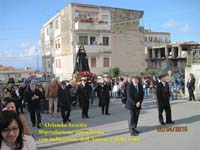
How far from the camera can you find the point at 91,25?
4106cm

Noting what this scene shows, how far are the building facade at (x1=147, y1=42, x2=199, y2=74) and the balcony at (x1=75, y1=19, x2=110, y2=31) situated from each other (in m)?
15.0

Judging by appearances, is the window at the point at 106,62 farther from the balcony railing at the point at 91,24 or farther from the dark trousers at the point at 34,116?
the dark trousers at the point at 34,116

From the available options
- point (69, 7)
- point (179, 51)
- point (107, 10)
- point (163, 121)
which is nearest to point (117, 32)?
point (107, 10)

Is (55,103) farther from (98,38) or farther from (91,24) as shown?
(98,38)

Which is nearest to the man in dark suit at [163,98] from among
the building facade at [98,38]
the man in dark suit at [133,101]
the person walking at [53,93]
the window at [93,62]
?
the man in dark suit at [133,101]

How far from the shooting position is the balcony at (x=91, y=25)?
39906 mm

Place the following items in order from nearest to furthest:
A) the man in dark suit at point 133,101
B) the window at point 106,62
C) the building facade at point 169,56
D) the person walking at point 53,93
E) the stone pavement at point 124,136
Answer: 1. the stone pavement at point 124,136
2. the man in dark suit at point 133,101
3. the person walking at point 53,93
4. the window at point 106,62
5. the building facade at point 169,56

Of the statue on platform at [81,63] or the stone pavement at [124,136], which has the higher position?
the statue on platform at [81,63]

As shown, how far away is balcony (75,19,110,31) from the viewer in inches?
1571

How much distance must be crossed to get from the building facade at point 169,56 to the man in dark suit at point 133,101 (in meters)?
41.5

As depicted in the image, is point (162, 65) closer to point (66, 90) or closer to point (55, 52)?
point (55, 52)

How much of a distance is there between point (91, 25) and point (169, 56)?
21075 mm

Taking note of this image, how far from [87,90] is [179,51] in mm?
42726

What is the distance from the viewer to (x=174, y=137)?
27.4 feet
